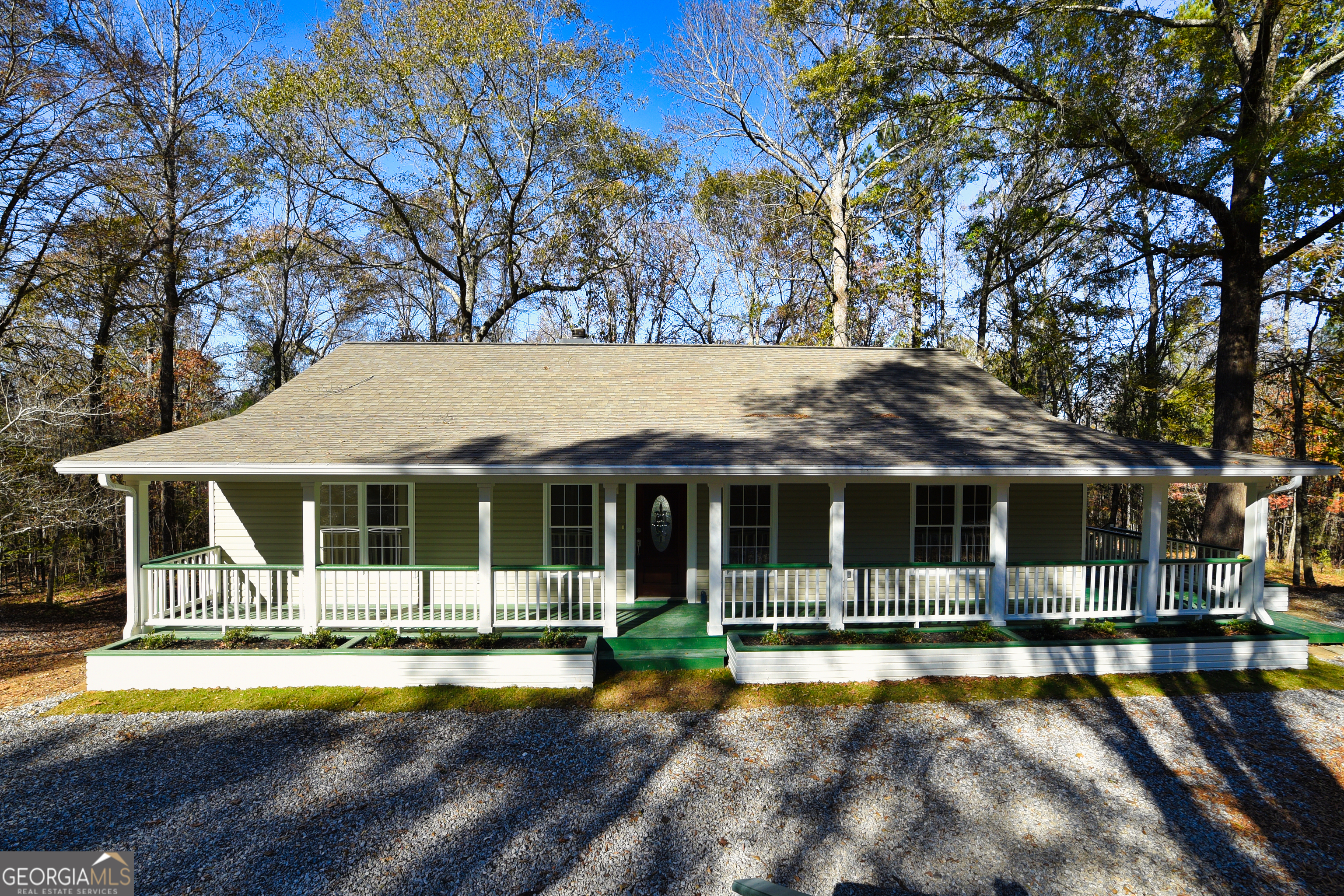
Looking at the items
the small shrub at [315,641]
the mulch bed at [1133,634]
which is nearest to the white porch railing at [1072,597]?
the mulch bed at [1133,634]

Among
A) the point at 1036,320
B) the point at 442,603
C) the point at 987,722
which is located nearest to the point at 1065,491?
the point at 987,722

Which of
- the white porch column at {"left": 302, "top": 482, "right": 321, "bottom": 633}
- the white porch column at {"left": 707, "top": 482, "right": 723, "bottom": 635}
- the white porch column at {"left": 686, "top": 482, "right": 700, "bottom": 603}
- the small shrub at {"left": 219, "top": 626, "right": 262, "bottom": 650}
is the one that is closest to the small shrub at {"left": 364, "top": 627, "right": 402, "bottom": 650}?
the white porch column at {"left": 302, "top": 482, "right": 321, "bottom": 633}

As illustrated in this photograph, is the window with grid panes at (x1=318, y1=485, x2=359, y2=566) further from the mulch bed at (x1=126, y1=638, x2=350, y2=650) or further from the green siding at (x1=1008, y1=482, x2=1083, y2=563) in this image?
the green siding at (x1=1008, y1=482, x2=1083, y2=563)

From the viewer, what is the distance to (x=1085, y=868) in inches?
171

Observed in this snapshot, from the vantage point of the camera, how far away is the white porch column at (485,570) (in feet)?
26.1

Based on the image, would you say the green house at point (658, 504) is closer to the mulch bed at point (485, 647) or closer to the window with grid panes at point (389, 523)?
the window with grid panes at point (389, 523)

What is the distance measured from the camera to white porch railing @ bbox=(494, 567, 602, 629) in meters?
8.22

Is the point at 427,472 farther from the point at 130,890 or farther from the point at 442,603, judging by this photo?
the point at 130,890

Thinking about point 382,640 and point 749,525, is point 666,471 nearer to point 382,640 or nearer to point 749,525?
point 749,525

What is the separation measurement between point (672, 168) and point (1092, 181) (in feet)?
44.5

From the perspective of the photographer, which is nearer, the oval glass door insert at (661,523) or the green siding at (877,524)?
the oval glass door insert at (661,523)

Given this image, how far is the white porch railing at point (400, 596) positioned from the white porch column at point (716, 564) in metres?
3.26

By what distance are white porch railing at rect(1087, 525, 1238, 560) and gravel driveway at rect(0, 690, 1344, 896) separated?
11.4ft

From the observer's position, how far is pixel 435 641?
25.6 feet
